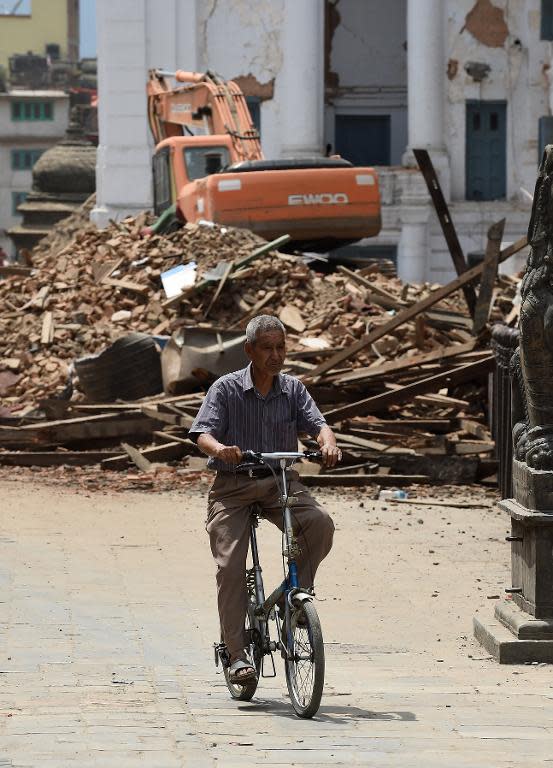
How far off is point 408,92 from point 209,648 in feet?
117

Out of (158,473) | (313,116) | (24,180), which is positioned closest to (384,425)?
(158,473)

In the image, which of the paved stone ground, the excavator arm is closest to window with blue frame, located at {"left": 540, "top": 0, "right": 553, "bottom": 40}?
→ the excavator arm

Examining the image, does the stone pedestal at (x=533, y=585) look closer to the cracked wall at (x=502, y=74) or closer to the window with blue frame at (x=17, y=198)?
the cracked wall at (x=502, y=74)

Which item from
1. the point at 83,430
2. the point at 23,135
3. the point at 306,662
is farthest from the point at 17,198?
the point at 306,662

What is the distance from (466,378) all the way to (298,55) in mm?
26481

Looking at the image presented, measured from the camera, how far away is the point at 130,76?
4269 centimetres

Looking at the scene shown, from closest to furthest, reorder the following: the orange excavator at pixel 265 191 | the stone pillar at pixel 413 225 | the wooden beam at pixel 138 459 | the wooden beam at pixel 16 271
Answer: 1. the wooden beam at pixel 138 459
2. the orange excavator at pixel 265 191
3. the wooden beam at pixel 16 271
4. the stone pillar at pixel 413 225

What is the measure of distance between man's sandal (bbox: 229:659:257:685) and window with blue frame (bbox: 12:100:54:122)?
74.9m

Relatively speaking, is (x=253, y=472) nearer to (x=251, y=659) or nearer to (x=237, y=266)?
(x=251, y=659)

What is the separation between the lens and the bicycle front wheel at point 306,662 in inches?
268

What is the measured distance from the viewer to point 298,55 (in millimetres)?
42438

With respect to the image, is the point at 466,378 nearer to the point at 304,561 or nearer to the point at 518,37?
the point at 304,561

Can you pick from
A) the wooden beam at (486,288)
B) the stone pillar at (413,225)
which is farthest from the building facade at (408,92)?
the wooden beam at (486,288)

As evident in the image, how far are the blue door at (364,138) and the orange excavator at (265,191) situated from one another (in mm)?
15589
